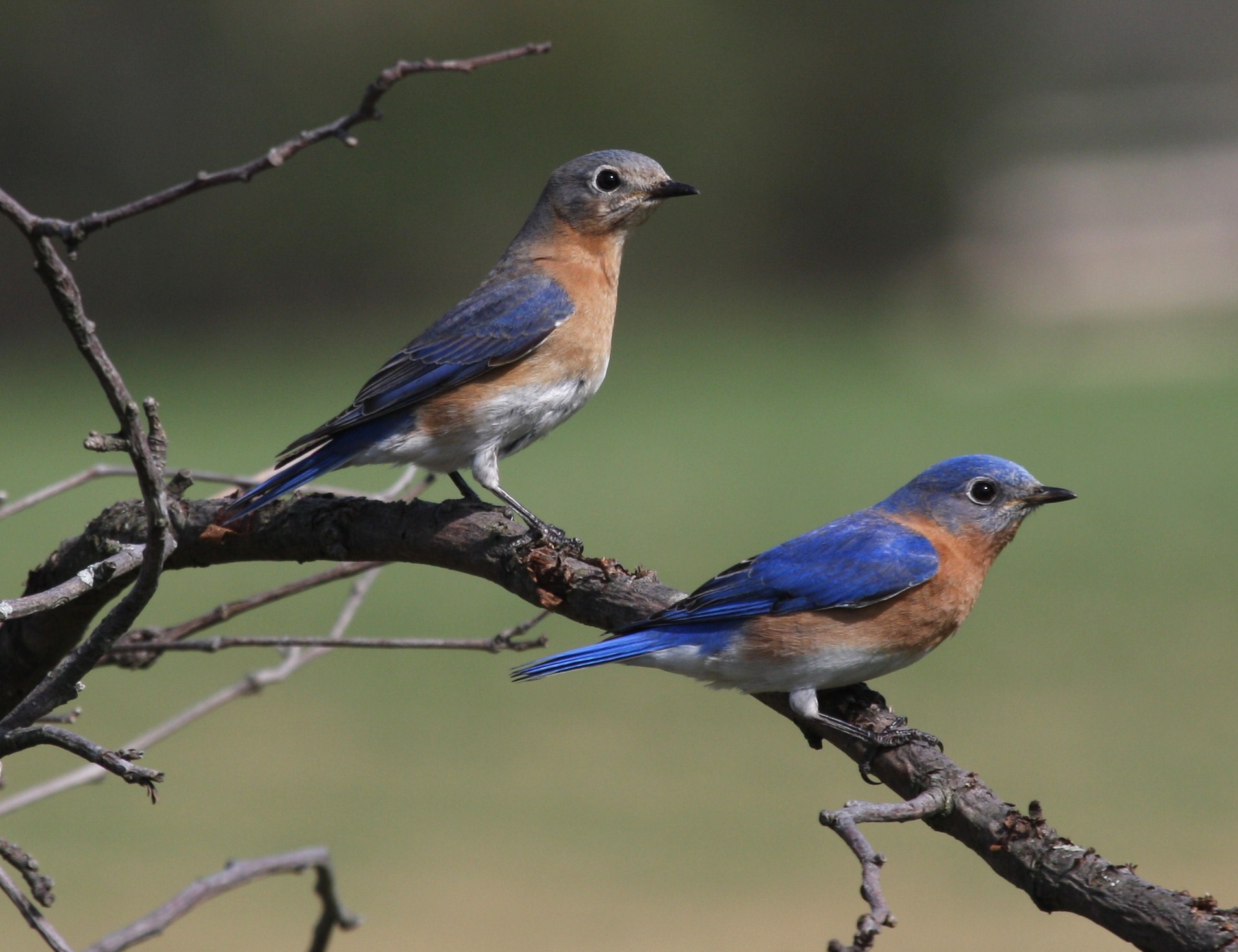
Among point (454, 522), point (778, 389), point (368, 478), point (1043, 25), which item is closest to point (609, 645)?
point (454, 522)

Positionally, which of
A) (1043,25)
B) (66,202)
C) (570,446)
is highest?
(1043,25)

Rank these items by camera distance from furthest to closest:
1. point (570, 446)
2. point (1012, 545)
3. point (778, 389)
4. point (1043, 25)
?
1. point (1043, 25)
2. point (778, 389)
3. point (570, 446)
4. point (1012, 545)

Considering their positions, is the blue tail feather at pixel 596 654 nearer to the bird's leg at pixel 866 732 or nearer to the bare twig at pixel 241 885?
the bird's leg at pixel 866 732

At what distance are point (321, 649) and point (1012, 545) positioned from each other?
1654 cm

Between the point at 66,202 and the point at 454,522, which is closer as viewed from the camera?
the point at 454,522

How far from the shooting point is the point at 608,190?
4906mm

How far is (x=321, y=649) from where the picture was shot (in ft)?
11.7

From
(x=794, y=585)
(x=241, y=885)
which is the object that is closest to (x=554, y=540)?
(x=794, y=585)

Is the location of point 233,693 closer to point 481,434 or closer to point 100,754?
point 481,434

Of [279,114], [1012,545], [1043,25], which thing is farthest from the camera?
[1043,25]

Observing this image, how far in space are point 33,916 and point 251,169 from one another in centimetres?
125

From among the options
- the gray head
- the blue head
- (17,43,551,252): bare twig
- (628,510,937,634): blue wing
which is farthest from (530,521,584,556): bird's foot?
the gray head

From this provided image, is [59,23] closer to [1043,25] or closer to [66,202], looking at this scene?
[66,202]

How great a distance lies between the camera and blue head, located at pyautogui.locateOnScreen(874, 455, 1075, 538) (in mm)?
3859
